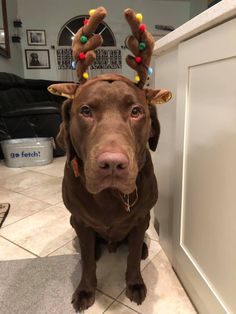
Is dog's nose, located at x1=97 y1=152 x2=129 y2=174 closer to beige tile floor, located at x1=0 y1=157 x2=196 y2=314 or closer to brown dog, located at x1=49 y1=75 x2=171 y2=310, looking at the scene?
brown dog, located at x1=49 y1=75 x2=171 y2=310

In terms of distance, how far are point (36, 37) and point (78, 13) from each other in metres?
0.98

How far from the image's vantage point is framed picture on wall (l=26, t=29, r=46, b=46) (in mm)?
5170

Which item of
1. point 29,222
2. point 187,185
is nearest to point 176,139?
point 187,185

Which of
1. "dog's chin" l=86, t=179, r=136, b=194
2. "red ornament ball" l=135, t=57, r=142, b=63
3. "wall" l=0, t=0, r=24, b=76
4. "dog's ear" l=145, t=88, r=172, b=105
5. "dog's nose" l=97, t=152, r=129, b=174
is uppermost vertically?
"wall" l=0, t=0, r=24, b=76

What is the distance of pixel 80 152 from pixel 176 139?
1.31 feet

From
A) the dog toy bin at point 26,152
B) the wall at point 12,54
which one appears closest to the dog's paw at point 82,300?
the dog toy bin at point 26,152

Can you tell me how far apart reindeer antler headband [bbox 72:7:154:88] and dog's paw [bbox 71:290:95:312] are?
0.74 metres

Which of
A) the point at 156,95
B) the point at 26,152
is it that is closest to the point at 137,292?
the point at 156,95

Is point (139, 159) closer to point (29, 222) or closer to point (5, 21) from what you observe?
point (29, 222)

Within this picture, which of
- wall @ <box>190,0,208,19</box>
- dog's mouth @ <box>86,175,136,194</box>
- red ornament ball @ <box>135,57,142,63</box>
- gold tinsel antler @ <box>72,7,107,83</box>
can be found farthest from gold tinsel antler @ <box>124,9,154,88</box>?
wall @ <box>190,0,208,19</box>

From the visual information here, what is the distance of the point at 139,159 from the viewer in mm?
832

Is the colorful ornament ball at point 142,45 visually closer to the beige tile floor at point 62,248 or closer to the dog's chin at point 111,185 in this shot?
the dog's chin at point 111,185

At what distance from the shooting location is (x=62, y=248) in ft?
4.29

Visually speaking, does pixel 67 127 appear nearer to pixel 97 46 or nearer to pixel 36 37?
pixel 97 46
